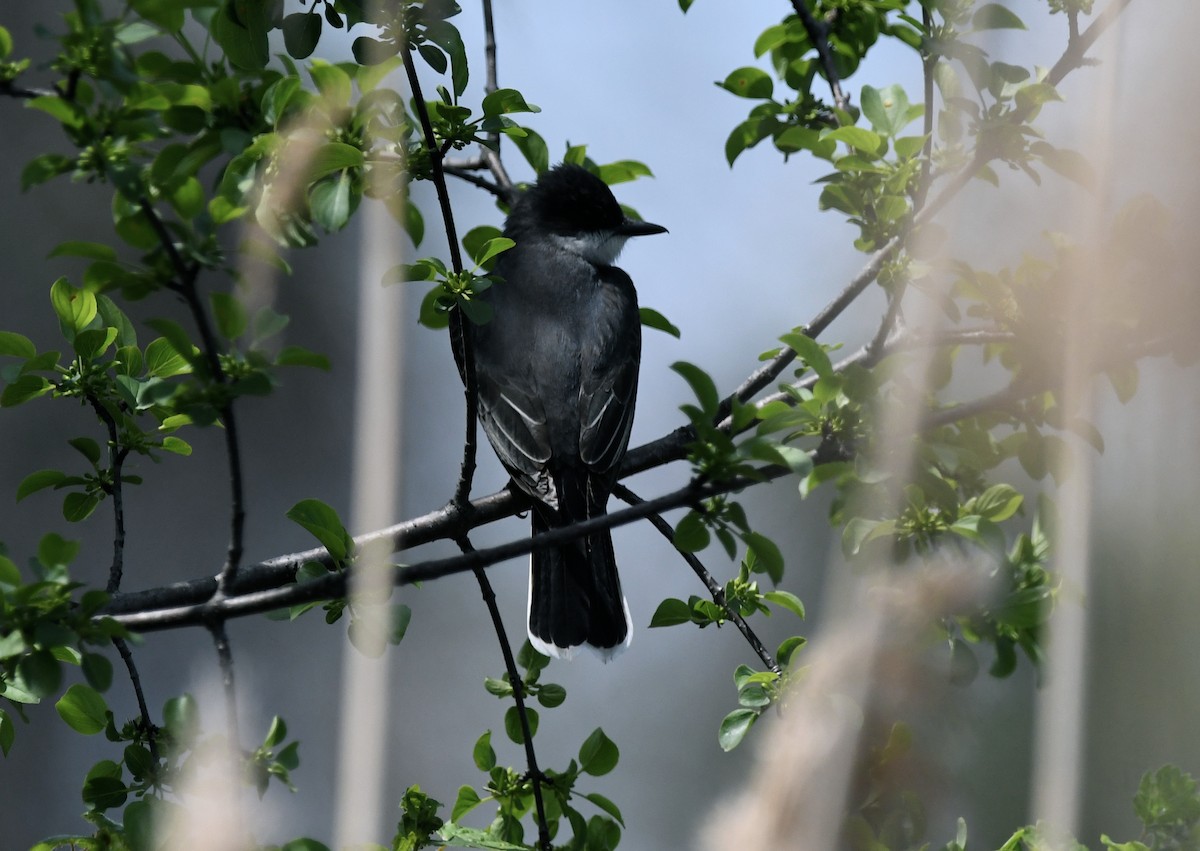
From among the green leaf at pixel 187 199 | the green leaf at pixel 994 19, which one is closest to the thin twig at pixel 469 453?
the green leaf at pixel 187 199

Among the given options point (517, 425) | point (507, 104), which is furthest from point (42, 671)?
point (517, 425)

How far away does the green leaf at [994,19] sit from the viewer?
2.38 m

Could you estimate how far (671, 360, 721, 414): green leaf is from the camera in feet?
5.77

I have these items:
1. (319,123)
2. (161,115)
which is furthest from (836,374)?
(161,115)

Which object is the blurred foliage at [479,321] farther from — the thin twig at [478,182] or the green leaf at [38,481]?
the thin twig at [478,182]

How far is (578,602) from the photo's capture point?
3408mm

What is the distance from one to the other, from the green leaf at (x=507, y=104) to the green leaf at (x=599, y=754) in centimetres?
123

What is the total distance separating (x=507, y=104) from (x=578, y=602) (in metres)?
1.69

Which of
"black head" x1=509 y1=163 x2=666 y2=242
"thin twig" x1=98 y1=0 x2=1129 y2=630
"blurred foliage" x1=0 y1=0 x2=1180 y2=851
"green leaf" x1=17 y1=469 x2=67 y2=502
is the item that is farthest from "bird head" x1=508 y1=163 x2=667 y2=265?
"green leaf" x1=17 y1=469 x2=67 y2=502

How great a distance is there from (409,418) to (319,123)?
708 centimetres

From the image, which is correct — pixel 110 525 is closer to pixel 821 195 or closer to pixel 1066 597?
pixel 821 195

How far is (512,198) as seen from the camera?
12.4ft

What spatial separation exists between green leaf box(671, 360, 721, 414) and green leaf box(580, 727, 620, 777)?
900 millimetres

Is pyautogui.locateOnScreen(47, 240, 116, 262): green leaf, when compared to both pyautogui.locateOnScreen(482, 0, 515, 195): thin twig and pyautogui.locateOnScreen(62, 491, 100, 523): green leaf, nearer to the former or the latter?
pyautogui.locateOnScreen(62, 491, 100, 523): green leaf
